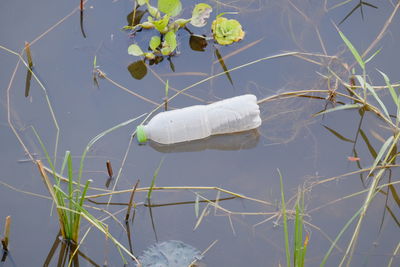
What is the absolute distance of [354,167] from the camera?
274 cm

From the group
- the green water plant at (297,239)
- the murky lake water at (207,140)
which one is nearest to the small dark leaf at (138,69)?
the murky lake water at (207,140)

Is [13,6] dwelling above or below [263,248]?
above

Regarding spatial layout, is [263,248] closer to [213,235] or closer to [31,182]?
[213,235]

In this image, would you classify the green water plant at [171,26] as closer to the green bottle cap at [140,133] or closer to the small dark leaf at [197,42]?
the small dark leaf at [197,42]

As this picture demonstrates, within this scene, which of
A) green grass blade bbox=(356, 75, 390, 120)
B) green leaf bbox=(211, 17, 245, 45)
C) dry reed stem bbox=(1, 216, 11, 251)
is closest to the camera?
dry reed stem bbox=(1, 216, 11, 251)

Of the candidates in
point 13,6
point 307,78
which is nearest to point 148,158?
point 307,78

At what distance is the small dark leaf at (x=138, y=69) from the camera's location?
3066mm

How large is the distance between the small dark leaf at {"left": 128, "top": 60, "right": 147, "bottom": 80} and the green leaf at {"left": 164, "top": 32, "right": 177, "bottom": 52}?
167 mm

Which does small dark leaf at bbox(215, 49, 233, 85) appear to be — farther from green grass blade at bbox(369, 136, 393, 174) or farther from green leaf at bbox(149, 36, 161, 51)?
green grass blade at bbox(369, 136, 393, 174)

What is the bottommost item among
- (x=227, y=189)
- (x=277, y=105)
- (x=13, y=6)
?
(x=227, y=189)

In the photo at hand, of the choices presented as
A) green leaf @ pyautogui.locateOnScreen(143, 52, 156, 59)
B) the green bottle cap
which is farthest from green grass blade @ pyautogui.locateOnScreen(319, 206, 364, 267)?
green leaf @ pyautogui.locateOnScreen(143, 52, 156, 59)

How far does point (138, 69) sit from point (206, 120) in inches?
19.4

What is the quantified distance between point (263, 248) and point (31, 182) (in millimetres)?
1077

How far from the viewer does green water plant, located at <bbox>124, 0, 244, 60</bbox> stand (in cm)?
309
